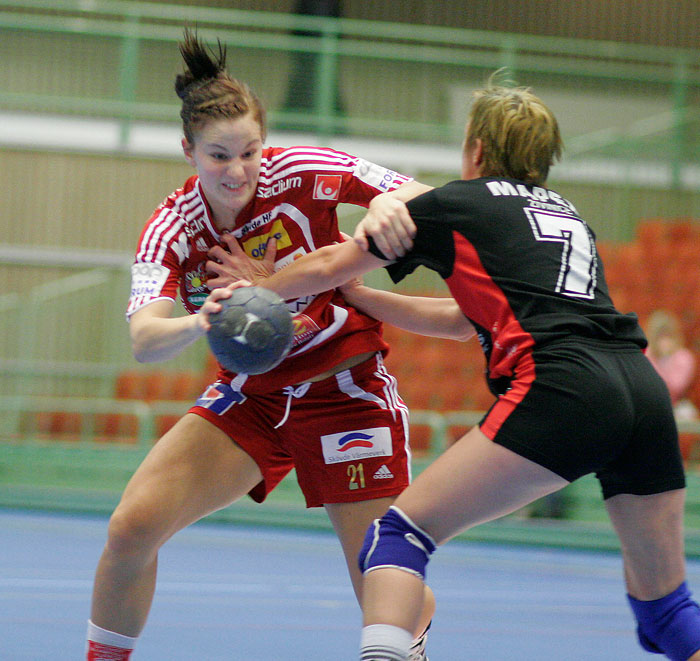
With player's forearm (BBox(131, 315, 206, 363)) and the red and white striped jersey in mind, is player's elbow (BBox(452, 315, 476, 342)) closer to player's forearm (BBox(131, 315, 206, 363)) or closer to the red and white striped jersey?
the red and white striped jersey

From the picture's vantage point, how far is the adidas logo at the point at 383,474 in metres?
3.13

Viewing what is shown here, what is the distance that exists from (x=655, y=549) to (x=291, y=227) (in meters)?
1.38

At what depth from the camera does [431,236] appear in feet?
8.30

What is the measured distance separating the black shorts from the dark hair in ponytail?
111cm

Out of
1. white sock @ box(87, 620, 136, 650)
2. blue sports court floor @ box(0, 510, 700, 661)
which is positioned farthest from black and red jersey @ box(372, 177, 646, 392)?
blue sports court floor @ box(0, 510, 700, 661)

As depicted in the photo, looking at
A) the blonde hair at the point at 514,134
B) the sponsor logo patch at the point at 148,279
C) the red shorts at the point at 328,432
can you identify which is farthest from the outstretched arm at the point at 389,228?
the red shorts at the point at 328,432

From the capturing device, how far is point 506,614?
4918 mm

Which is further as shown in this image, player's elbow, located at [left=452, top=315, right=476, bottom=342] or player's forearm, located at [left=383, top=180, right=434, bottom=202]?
player's elbow, located at [left=452, top=315, right=476, bottom=342]

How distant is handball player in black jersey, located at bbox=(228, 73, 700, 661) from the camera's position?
91.4 inches

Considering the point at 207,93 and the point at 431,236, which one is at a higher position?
the point at 207,93

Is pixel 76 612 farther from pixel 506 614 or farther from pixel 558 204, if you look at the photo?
pixel 558 204

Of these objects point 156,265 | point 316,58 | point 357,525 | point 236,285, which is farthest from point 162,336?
point 316,58

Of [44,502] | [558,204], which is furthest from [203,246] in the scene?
[44,502]

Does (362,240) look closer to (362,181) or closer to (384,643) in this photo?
(362,181)
